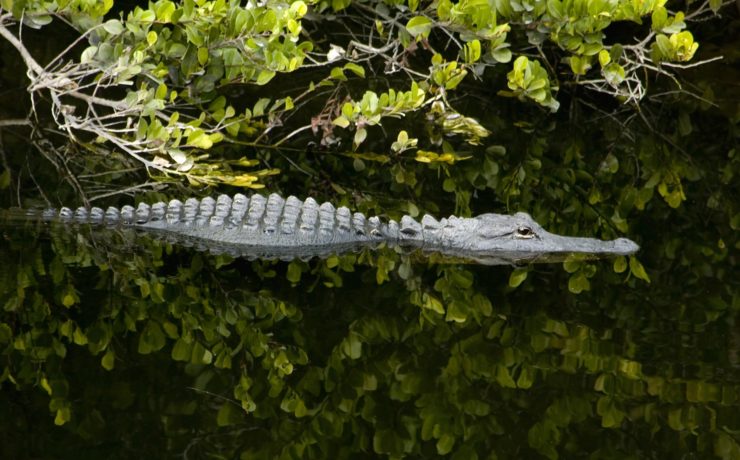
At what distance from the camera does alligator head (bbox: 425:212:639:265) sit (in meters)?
6.70

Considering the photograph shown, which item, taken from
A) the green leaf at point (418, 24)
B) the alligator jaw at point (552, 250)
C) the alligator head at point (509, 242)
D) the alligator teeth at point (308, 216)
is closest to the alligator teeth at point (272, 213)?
the alligator teeth at point (308, 216)

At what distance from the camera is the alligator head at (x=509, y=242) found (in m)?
6.70

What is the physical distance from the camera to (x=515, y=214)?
7.00m

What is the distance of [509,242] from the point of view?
6.86 metres

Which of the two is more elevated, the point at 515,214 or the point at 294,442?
the point at 294,442

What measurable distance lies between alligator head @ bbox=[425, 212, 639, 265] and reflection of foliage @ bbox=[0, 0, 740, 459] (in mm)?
208

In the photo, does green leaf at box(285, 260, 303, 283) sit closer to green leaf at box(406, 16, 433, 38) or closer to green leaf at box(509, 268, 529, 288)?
green leaf at box(509, 268, 529, 288)

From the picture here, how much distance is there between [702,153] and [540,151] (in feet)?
4.29

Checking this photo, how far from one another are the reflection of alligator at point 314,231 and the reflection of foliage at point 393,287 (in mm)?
210

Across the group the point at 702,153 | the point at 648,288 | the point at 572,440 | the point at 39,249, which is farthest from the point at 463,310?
the point at 702,153

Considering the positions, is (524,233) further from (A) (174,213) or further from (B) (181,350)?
(B) (181,350)

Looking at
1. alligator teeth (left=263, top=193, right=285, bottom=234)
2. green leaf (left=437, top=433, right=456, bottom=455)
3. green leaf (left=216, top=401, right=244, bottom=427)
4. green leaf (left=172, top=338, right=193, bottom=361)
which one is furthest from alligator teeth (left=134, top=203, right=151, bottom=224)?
green leaf (left=437, top=433, right=456, bottom=455)

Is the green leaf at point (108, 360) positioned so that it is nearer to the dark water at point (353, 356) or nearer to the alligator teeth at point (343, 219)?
the dark water at point (353, 356)

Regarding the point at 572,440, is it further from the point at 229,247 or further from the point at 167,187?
the point at 167,187
